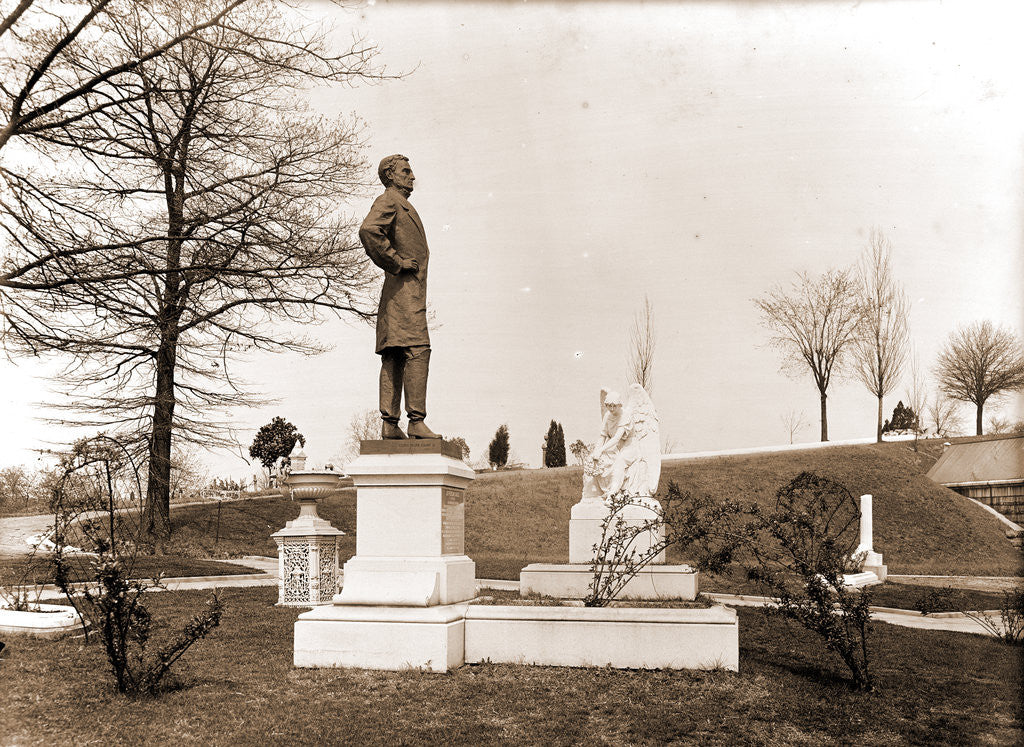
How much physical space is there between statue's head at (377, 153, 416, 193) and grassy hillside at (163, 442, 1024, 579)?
11.4 metres

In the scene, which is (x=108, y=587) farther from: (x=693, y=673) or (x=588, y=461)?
(x=588, y=461)

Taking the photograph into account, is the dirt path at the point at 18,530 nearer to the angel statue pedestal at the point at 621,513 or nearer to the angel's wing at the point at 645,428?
the angel statue pedestal at the point at 621,513

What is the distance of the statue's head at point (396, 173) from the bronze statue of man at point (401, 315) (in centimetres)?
14

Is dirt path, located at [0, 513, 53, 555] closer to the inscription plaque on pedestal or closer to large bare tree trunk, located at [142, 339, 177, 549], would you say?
large bare tree trunk, located at [142, 339, 177, 549]

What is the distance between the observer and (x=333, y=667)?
627cm

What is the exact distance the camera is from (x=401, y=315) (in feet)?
23.3

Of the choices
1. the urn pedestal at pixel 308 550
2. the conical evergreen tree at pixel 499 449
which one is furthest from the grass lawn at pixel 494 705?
the conical evergreen tree at pixel 499 449

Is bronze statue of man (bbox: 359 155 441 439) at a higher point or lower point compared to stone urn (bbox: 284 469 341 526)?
higher

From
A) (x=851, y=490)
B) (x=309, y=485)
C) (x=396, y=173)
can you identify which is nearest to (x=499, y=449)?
(x=851, y=490)

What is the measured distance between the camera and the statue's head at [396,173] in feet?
24.3

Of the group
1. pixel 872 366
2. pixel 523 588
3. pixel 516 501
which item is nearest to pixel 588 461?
pixel 523 588

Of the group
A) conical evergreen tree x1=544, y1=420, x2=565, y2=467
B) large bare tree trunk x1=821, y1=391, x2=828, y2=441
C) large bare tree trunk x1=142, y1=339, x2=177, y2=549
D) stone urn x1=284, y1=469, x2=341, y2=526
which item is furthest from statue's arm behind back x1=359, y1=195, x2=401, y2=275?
conical evergreen tree x1=544, y1=420, x2=565, y2=467

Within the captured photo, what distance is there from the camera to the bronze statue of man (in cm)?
698

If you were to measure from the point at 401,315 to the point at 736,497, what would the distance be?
24.8 meters
